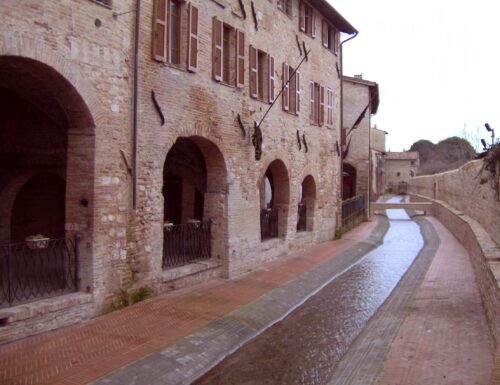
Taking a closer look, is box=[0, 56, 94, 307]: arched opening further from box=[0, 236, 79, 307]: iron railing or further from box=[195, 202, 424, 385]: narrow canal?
box=[195, 202, 424, 385]: narrow canal

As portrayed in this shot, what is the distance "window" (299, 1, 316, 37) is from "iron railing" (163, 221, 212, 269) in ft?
28.4

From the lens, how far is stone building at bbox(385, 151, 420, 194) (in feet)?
231

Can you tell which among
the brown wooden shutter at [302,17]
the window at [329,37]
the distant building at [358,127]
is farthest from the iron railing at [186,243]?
the distant building at [358,127]

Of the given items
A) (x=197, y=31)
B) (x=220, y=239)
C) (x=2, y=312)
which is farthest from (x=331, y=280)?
(x=2, y=312)

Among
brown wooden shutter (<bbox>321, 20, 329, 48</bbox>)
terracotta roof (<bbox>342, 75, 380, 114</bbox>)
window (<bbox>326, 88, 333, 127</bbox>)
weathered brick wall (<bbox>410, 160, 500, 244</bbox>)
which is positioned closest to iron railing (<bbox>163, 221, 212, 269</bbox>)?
weathered brick wall (<bbox>410, 160, 500, 244</bbox>)

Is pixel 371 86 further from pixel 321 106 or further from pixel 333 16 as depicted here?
pixel 321 106

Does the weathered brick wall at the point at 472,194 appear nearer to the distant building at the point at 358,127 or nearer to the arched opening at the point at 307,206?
the distant building at the point at 358,127

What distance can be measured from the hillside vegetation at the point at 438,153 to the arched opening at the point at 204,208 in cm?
5067

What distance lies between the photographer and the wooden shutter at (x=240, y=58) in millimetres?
13016

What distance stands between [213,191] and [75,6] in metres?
5.84

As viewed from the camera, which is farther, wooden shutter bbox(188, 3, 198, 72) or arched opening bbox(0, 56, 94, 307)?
wooden shutter bbox(188, 3, 198, 72)

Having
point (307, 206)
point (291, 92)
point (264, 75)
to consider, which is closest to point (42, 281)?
point (264, 75)

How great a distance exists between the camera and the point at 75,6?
8062 millimetres

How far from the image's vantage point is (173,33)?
35.7 feet
